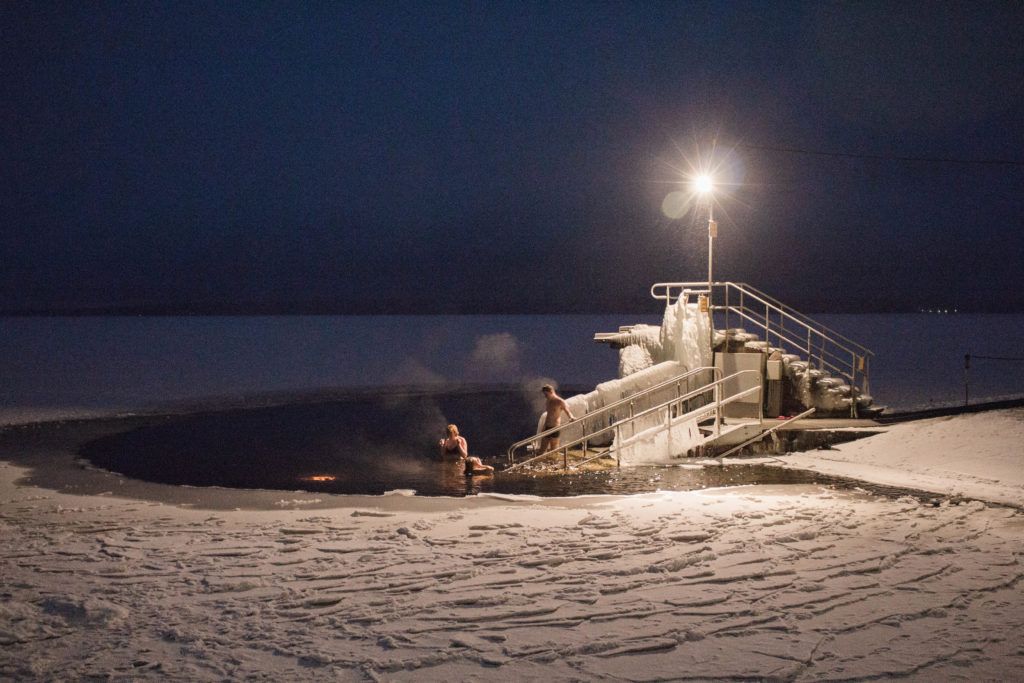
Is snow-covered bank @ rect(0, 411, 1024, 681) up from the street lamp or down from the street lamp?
→ down

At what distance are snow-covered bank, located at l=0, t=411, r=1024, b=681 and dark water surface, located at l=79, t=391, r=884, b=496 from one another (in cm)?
273

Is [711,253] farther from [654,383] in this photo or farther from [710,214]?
[654,383]

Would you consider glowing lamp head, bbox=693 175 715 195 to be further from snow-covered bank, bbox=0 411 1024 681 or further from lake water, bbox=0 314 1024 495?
snow-covered bank, bbox=0 411 1024 681

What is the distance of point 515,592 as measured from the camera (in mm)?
6980

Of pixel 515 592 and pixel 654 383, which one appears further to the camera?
pixel 654 383

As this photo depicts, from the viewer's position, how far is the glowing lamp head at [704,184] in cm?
1648

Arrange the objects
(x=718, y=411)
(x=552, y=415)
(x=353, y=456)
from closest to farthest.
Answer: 1. (x=718, y=411)
2. (x=353, y=456)
3. (x=552, y=415)

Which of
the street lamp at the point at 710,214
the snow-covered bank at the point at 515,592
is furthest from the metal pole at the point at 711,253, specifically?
the snow-covered bank at the point at 515,592

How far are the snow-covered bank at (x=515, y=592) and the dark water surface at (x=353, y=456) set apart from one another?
2725 millimetres

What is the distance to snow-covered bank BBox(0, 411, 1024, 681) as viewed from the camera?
5.61 meters

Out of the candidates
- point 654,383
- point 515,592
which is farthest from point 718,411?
point 515,592

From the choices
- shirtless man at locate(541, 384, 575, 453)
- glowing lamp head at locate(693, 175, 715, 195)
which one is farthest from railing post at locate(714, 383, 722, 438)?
glowing lamp head at locate(693, 175, 715, 195)

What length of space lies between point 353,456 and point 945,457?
1074 centimetres

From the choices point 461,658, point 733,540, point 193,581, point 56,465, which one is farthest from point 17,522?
point 733,540
